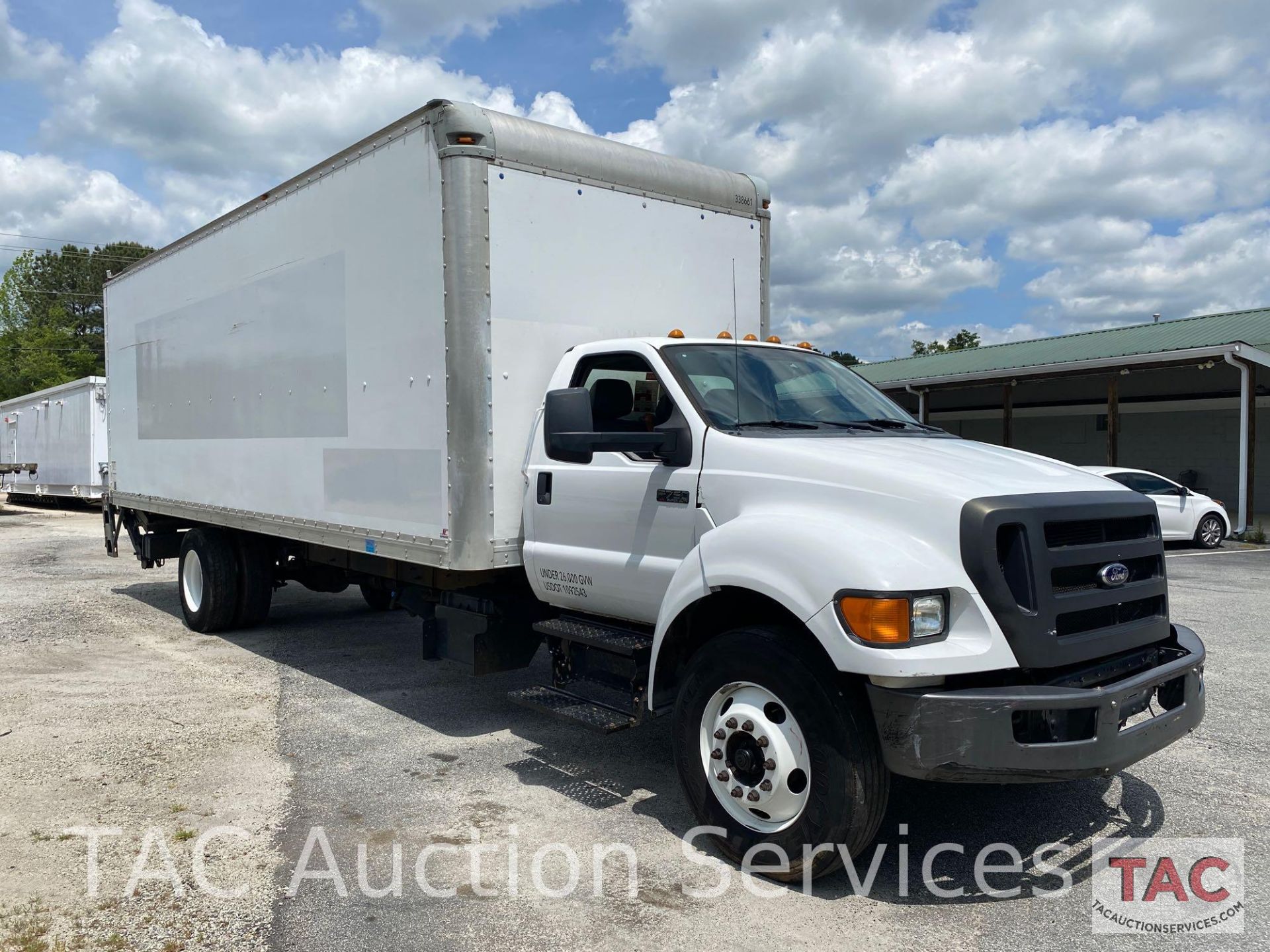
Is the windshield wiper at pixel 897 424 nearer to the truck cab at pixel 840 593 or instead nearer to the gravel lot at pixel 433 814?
the truck cab at pixel 840 593

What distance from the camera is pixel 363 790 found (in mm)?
5090

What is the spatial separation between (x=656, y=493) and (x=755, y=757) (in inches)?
53.6

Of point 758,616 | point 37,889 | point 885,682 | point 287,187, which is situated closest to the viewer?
point 885,682

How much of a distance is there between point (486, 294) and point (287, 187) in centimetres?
283

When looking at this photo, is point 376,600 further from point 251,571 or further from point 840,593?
point 840,593

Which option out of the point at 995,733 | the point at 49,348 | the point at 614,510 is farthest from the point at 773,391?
the point at 49,348

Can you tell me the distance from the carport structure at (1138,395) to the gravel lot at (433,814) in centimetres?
1391

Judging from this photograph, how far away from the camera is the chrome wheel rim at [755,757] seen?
12.8ft

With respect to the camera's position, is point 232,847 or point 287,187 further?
point 287,187

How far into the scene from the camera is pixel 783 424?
15.3 ft

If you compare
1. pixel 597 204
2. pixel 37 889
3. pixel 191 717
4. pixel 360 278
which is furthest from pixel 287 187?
pixel 37 889

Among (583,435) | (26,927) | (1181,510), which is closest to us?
(26,927)

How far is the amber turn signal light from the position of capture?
354 cm

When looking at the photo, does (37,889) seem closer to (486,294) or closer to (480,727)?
(480,727)
